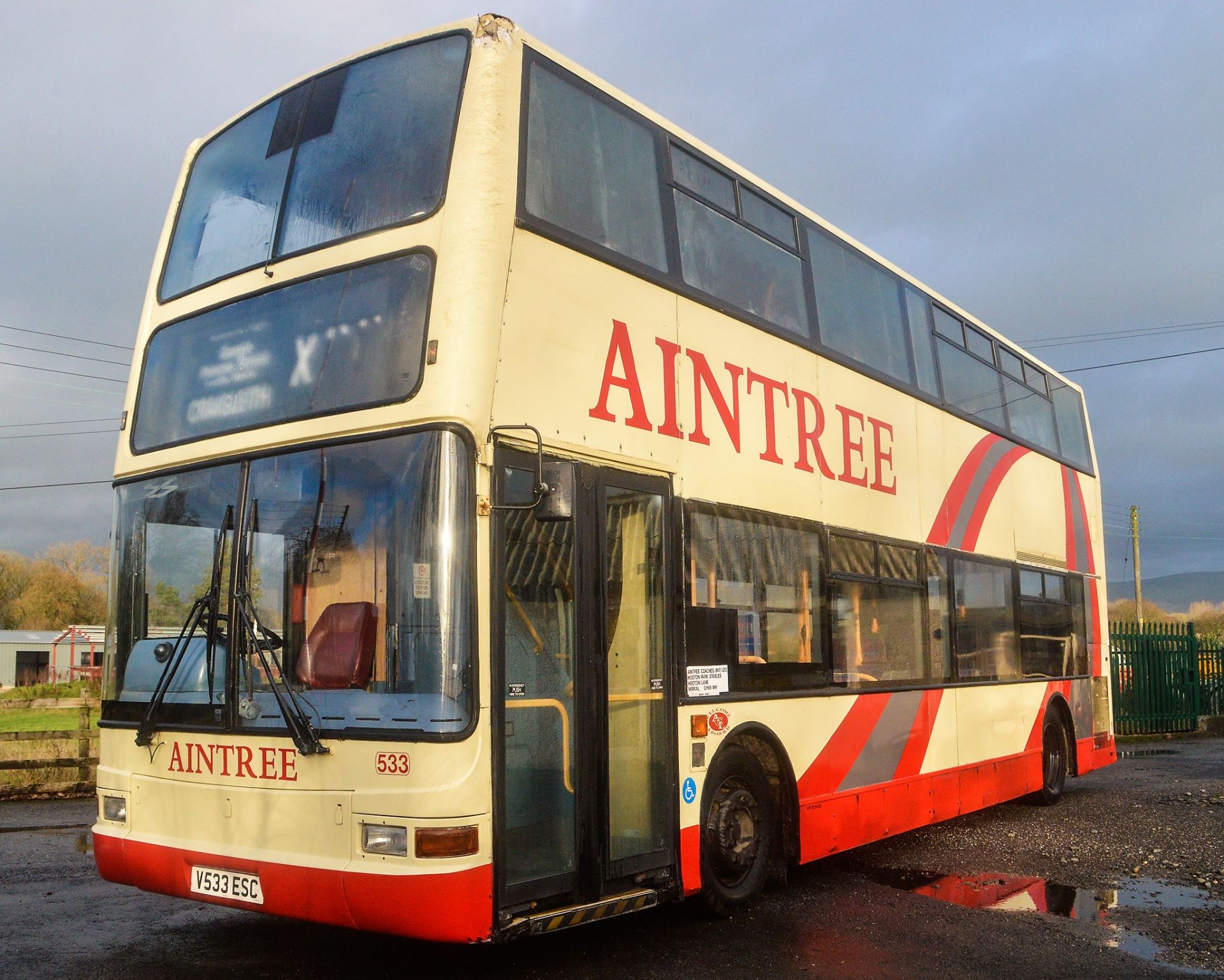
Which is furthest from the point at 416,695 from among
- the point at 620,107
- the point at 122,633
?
the point at 620,107

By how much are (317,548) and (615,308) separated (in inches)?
84.4

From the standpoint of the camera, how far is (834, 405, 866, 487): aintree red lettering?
883cm

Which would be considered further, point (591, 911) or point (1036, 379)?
point (1036, 379)

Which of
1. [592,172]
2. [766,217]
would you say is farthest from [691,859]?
[766,217]

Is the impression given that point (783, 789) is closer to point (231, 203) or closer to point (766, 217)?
point (766, 217)

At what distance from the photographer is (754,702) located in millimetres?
7418

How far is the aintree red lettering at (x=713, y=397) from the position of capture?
281 inches

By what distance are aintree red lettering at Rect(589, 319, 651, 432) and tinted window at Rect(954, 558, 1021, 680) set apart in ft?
16.1

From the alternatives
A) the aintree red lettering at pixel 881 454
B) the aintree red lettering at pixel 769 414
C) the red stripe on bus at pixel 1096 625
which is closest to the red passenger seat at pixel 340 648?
the aintree red lettering at pixel 769 414

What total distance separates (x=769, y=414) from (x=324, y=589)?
351 centimetres

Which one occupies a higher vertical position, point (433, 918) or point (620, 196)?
point (620, 196)

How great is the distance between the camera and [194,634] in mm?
5926

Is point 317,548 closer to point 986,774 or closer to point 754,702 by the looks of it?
Result: point 754,702

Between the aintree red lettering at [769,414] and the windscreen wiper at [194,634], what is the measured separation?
3532 mm
